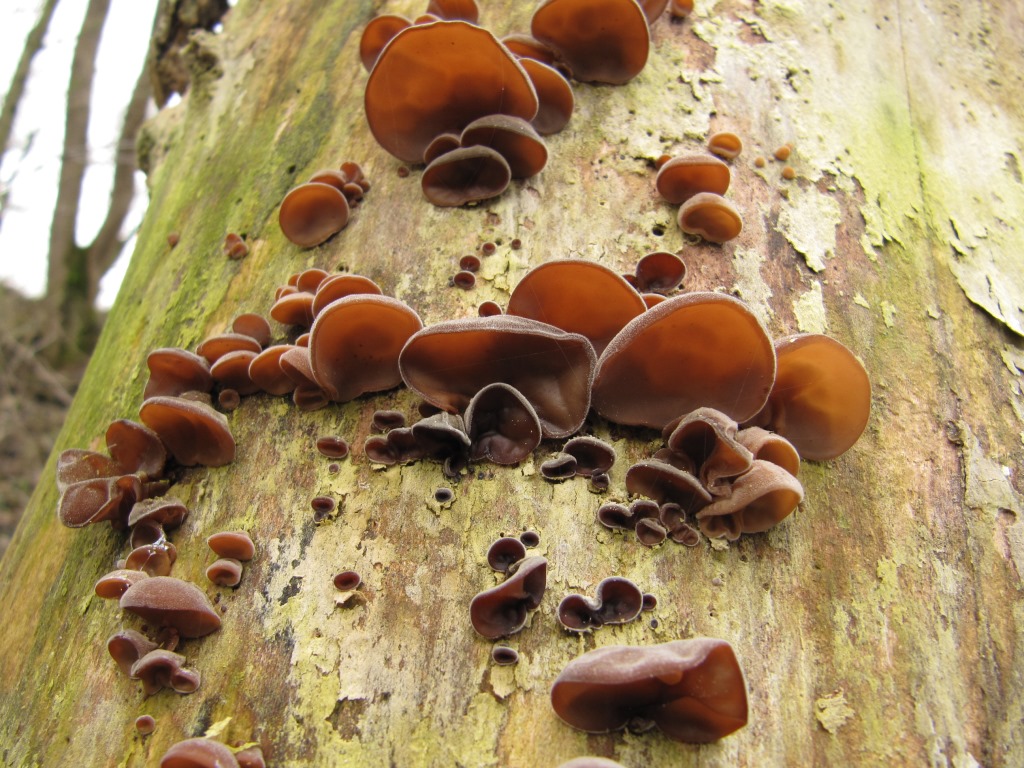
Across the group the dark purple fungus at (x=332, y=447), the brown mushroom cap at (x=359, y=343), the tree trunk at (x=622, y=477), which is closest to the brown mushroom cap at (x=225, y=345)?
the tree trunk at (x=622, y=477)

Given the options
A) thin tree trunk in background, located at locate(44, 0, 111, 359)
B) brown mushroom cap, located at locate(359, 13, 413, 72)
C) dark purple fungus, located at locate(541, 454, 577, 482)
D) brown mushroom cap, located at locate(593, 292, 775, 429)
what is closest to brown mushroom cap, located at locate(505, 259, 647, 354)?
brown mushroom cap, located at locate(593, 292, 775, 429)

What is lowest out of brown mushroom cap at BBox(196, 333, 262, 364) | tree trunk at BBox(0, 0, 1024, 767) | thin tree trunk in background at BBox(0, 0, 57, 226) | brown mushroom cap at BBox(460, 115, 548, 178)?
thin tree trunk in background at BBox(0, 0, 57, 226)

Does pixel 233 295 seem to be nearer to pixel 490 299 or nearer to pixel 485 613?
pixel 490 299

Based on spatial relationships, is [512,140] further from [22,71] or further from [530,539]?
[22,71]

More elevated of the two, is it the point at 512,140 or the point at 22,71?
the point at 512,140

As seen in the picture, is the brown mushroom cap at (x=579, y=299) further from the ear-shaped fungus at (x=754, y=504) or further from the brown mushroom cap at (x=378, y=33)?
the brown mushroom cap at (x=378, y=33)

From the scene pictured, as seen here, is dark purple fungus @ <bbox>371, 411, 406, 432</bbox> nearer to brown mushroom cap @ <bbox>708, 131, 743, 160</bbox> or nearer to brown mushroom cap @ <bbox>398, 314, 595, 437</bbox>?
brown mushroom cap @ <bbox>398, 314, 595, 437</bbox>

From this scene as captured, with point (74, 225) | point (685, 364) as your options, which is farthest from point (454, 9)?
point (74, 225)


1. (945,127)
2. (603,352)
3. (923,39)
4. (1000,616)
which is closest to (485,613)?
(603,352)
